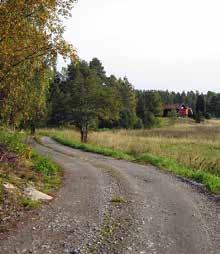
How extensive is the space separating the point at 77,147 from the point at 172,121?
205 ft

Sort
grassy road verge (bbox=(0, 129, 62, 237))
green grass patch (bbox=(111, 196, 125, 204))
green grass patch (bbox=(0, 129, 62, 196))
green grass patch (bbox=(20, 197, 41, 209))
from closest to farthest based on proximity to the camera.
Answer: grassy road verge (bbox=(0, 129, 62, 237)) < green grass patch (bbox=(20, 197, 41, 209)) < green grass patch (bbox=(111, 196, 125, 204)) < green grass patch (bbox=(0, 129, 62, 196))

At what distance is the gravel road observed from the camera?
878cm

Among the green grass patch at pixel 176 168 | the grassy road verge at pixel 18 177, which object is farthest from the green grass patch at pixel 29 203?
the green grass patch at pixel 176 168

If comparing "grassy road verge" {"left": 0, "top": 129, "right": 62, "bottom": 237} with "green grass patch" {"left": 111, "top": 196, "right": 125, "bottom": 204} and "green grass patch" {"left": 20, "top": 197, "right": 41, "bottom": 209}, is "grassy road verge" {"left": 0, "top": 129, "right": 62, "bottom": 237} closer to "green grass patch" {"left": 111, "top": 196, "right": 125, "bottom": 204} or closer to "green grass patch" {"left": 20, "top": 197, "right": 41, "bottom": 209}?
"green grass patch" {"left": 20, "top": 197, "right": 41, "bottom": 209}

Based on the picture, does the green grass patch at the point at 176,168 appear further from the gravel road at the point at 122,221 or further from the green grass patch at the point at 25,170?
the green grass patch at the point at 25,170

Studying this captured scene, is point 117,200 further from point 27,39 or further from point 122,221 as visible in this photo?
point 27,39

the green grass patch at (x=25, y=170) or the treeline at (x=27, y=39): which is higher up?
the treeline at (x=27, y=39)

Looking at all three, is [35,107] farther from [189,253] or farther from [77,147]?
[189,253]

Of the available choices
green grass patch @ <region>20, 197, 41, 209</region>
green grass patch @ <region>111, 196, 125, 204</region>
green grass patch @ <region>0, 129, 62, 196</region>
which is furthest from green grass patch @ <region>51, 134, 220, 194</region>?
green grass patch @ <region>20, 197, 41, 209</region>

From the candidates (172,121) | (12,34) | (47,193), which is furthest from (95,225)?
(172,121)

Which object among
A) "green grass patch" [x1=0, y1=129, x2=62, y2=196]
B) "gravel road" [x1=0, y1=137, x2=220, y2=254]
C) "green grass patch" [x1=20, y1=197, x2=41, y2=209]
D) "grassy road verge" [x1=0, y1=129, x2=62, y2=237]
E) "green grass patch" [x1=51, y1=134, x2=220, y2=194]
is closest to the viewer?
"gravel road" [x1=0, y1=137, x2=220, y2=254]

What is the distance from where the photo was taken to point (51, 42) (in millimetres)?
14133

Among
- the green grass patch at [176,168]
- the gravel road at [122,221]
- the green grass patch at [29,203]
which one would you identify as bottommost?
the green grass patch at [176,168]

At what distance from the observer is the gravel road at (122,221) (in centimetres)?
878
